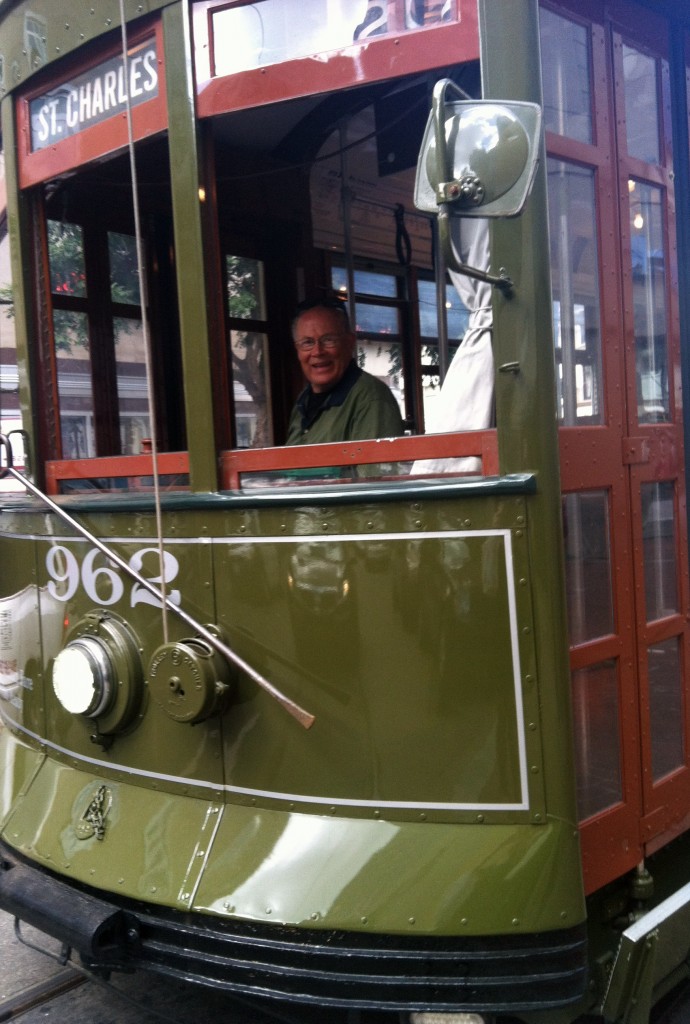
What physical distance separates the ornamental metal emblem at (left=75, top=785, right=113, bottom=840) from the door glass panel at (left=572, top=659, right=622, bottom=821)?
4.32ft

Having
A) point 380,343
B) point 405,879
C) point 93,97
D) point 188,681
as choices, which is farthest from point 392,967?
point 380,343

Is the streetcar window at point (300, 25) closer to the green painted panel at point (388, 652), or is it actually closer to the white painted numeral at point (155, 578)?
the green painted panel at point (388, 652)

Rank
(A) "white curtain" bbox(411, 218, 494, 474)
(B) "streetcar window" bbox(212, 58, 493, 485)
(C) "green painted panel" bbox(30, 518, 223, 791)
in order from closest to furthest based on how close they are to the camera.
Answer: (A) "white curtain" bbox(411, 218, 494, 474) → (C) "green painted panel" bbox(30, 518, 223, 791) → (B) "streetcar window" bbox(212, 58, 493, 485)

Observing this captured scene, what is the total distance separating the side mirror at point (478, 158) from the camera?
6.28 feet

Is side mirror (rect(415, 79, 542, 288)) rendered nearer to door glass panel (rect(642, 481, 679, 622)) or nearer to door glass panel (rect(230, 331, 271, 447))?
door glass panel (rect(642, 481, 679, 622))

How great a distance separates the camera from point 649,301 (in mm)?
2729

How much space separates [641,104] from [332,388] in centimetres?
126

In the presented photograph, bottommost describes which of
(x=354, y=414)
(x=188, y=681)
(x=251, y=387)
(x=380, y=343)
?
(x=188, y=681)

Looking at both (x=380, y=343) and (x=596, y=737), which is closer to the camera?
(x=596, y=737)

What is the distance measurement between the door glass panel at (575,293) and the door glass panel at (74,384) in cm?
163

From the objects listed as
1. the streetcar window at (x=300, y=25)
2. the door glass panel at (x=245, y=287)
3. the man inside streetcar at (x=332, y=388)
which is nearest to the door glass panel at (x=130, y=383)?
the door glass panel at (x=245, y=287)

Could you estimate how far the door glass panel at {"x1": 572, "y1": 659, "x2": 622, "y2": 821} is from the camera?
236 cm

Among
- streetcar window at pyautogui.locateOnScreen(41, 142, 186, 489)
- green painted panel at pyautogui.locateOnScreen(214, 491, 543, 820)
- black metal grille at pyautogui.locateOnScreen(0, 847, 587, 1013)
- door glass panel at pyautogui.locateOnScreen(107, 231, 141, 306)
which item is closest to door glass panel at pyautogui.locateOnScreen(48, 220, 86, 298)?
streetcar window at pyautogui.locateOnScreen(41, 142, 186, 489)

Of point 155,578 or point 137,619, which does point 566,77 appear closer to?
point 155,578
